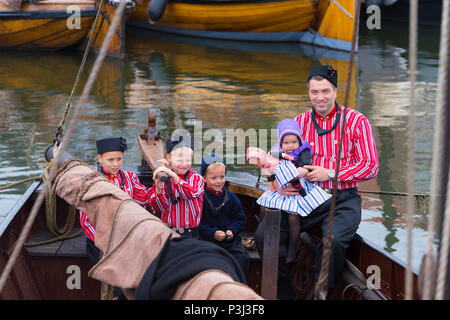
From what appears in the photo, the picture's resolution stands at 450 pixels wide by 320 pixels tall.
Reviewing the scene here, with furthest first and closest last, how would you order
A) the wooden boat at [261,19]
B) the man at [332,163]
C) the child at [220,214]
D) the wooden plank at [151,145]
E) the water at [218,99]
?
the wooden boat at [261,19] < the water at [218,99] < the wooden plank at [151,145] < the child at [220,214] < the man at [332,163]

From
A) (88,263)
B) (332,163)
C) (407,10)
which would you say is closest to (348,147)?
(332,163)

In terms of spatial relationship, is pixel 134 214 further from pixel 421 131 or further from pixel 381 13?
pixel 381 13

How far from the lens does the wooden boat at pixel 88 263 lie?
3184 millimetres

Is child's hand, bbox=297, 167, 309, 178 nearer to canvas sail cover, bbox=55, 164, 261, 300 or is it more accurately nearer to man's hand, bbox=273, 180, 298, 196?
man's hand, bbox=273, 180, 298, 196

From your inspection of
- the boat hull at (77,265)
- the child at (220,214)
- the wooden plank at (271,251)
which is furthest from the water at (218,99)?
the wooden plank at (271,251)

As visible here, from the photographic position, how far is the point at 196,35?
17.0 m

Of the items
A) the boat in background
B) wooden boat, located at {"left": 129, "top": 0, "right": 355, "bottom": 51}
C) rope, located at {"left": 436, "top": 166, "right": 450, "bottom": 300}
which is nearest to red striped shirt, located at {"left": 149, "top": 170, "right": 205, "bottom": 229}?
rope, located at {"left": 436, "top": 166, "right": 450, "bottom": 300}

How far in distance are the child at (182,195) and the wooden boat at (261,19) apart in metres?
12.0

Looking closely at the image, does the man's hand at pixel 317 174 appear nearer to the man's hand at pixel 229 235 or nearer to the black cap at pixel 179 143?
the man's hand at pixel 229 235

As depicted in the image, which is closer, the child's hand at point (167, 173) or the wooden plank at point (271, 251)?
the wooden plank at point (271, 251)

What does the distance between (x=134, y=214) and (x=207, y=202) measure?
994 mm
